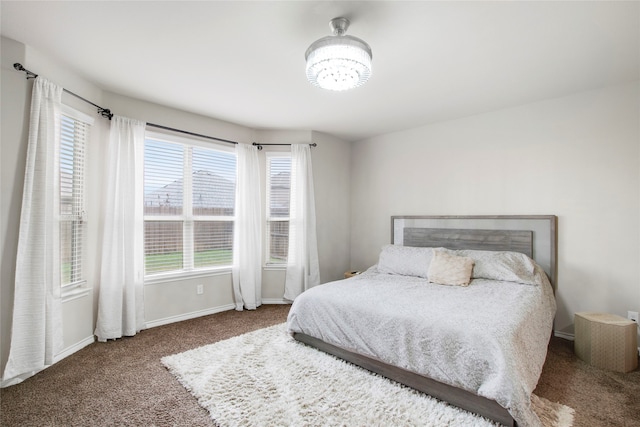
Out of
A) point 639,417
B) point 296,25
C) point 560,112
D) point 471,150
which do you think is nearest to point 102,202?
point 296,25

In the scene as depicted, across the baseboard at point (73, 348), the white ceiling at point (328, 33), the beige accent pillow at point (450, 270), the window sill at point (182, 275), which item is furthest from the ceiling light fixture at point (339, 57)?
the baseboard at point (73, 348)

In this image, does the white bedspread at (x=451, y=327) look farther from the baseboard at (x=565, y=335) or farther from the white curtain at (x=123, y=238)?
the white curtain at (x=123, y=238)

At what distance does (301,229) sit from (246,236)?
0.77m

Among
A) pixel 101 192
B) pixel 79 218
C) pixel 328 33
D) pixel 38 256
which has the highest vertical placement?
pixel 328 33

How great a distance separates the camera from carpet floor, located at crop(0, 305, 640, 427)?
1845 millimetres

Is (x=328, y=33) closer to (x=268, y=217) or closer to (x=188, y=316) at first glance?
(x=268, y=217)

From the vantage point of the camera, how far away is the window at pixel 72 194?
2.69 meters

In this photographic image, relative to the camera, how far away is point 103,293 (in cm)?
299

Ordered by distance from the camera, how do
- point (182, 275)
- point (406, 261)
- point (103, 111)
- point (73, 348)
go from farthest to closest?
point (182, 275) → point (406, 261) → point (103, 111) → point (73, 348)

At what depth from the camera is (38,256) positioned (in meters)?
2.30

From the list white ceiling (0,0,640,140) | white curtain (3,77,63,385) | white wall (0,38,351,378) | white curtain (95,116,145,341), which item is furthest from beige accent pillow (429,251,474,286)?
white curtain (3,77,63,385)

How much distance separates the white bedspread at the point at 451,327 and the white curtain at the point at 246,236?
142cm

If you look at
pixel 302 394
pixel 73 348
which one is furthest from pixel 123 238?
pixel 302 394

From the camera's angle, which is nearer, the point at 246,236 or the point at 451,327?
the point at 451,327
